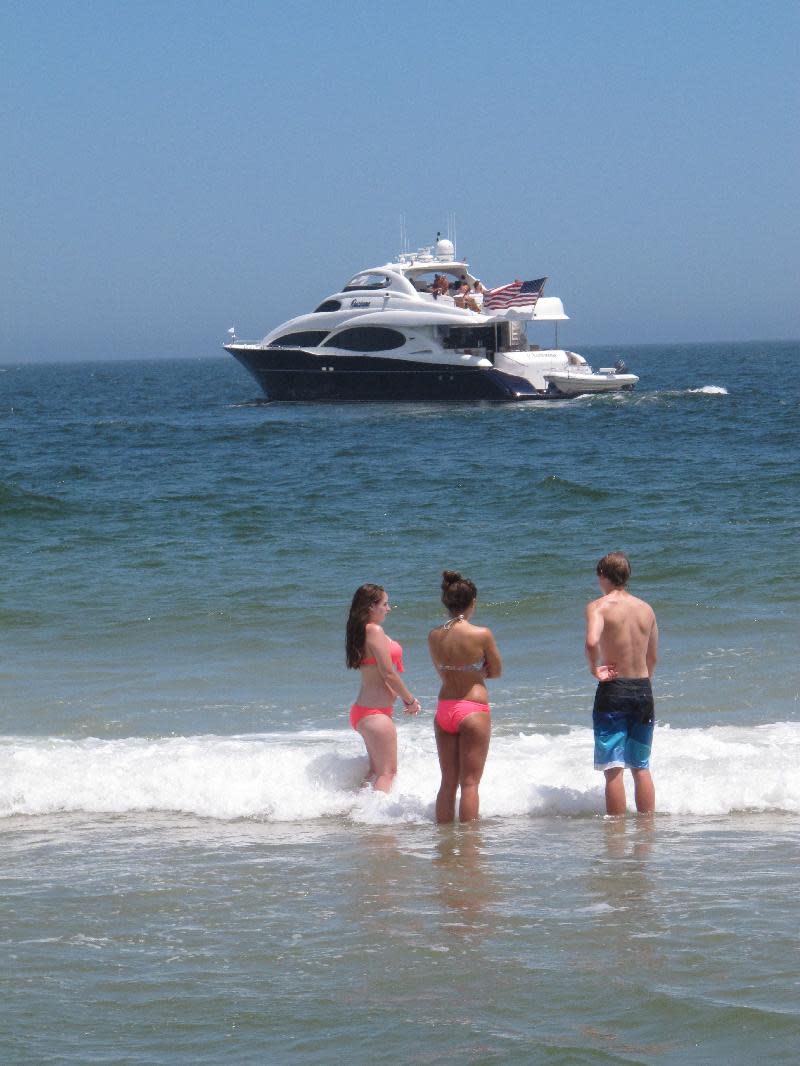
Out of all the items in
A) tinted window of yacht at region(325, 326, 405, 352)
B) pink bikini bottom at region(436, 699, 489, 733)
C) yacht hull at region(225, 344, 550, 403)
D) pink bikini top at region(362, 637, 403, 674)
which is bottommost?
pink bikini bottom at region(436, 699, 489, 733)

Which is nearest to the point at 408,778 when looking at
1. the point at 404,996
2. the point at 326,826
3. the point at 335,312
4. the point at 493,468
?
the point at 326,826

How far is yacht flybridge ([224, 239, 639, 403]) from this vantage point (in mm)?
35188

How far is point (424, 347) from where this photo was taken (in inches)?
1405

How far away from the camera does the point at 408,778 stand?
6.50 metres

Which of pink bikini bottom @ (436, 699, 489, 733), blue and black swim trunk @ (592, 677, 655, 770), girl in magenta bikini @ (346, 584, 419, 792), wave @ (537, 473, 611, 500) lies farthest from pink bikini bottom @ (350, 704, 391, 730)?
wave @ (537, 473, 611, 500)

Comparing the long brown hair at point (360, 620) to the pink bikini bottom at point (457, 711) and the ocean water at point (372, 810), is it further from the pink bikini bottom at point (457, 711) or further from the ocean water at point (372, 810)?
the ocean water at point (372, 810)

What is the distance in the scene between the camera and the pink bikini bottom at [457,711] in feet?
18.4

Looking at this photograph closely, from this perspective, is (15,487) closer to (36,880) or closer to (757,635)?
(757,635)

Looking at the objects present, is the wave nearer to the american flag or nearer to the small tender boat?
the american flag

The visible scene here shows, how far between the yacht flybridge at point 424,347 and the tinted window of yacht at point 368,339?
0.03 meters

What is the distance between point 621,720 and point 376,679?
111 centimetres

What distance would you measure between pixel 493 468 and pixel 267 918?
17615 millimetres

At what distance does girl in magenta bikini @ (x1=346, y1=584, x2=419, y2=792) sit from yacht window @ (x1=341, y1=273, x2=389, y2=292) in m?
31.7

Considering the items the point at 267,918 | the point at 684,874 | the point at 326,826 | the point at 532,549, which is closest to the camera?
the point at 267,918
